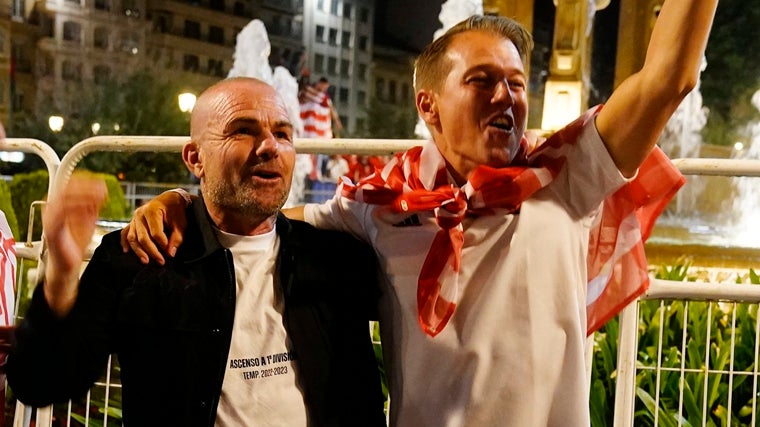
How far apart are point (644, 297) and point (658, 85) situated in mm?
1049

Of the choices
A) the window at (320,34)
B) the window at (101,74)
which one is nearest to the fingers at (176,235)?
the window at (101,74)

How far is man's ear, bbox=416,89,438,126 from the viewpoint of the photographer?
1.85m

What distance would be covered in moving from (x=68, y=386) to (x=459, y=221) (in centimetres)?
94

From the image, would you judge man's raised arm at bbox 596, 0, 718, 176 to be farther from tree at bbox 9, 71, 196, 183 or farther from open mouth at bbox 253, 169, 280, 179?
tree at bbox 9, 71, 196, 183

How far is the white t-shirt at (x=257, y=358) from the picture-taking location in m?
1.73

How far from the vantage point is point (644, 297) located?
2369mm

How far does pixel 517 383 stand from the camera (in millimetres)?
1639

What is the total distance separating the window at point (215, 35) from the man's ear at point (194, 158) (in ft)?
74.8

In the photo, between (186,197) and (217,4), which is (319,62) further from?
(186,197)

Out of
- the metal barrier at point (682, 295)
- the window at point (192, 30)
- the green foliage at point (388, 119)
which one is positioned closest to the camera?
the metal barrier at point (682, 295)

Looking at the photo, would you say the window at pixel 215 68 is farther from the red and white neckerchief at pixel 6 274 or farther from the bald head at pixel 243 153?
the bald head at pixel 243 153

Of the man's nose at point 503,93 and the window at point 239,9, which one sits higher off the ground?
the window at point 239,9

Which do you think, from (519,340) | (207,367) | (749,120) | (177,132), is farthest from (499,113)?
(177,132)

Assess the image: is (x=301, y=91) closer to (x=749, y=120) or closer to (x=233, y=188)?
(x=749, y=120)
